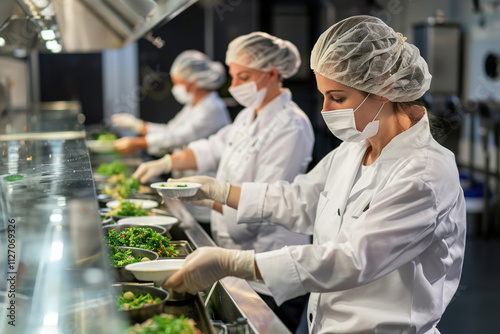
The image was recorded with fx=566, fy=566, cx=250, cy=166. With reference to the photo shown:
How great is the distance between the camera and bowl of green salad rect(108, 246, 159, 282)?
1.52 metres

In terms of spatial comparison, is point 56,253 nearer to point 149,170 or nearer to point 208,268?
point 208,268

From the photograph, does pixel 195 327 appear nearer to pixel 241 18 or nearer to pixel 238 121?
pixel 238 121

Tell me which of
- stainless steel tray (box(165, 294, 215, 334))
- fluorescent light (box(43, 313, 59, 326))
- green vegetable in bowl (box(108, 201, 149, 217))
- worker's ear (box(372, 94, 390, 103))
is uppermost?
worker's ear (box(372, 94, 390, 103))

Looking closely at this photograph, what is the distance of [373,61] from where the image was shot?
152 cm

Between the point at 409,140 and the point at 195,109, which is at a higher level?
the point at 409,140

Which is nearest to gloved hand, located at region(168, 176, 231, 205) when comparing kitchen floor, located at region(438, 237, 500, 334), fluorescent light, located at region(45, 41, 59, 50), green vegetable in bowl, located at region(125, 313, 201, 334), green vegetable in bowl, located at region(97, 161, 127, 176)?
green vegetable in bowl, located at region(125, 313, 201, 334)

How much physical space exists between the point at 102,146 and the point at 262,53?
2.54 m

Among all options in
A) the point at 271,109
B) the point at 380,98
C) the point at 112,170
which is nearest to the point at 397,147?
the point at 380,98

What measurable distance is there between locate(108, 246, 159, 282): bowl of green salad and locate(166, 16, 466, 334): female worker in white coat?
8.0 inches

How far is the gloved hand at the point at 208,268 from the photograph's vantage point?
1341mm

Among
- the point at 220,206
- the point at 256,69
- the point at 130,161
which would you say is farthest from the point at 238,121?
the point at 130,161

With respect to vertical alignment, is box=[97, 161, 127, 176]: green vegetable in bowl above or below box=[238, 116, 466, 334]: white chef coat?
below

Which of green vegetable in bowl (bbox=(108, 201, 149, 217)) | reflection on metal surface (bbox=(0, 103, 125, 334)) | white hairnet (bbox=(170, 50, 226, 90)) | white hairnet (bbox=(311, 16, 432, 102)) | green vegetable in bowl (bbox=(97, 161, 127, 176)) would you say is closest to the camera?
reflection on metal surface (bbox=(0, 103, 125, 334))

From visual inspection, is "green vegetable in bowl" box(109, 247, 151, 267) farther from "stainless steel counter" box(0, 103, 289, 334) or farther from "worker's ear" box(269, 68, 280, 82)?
"worker's ear" box(269, 68, 280, 82)
